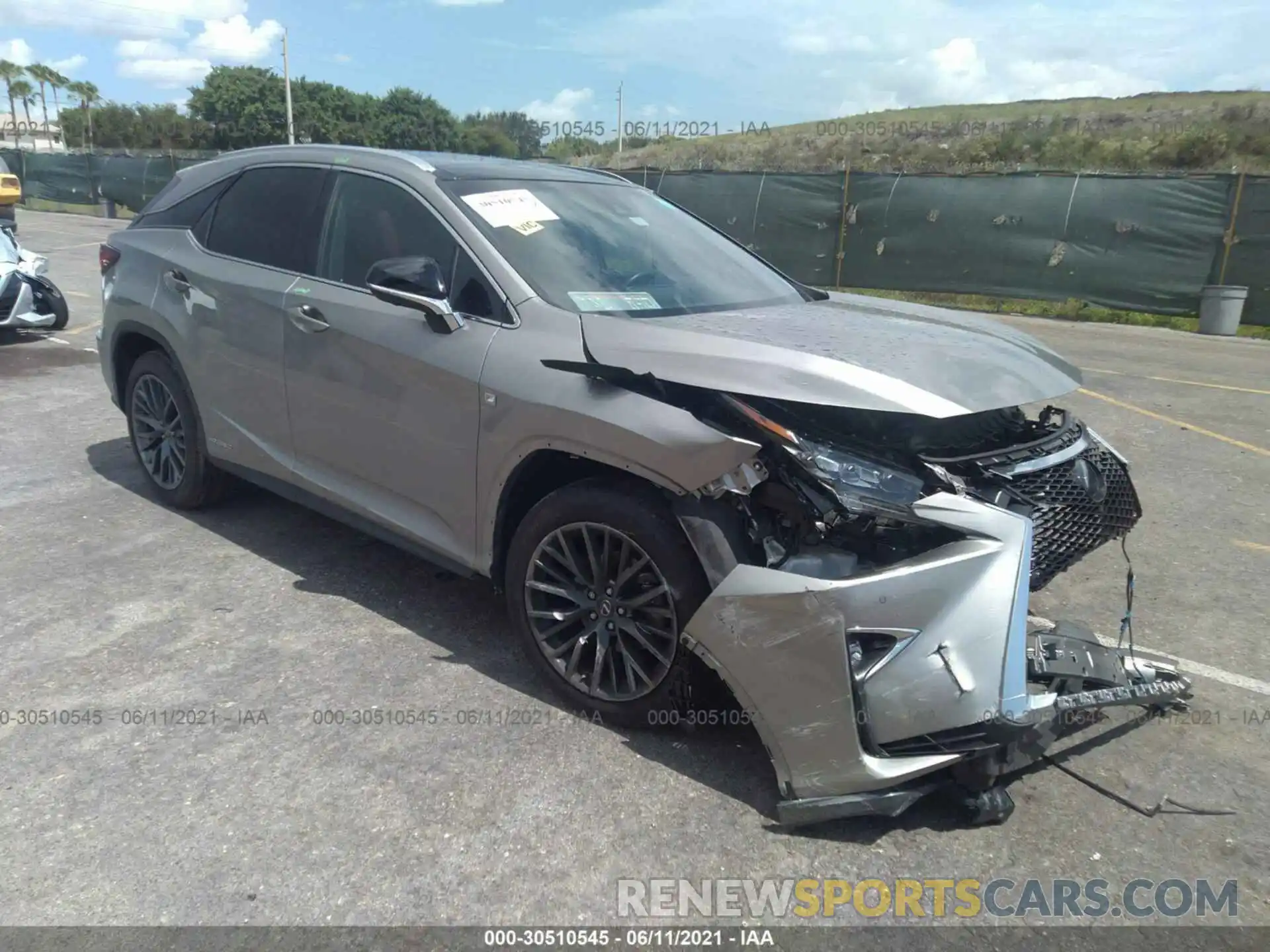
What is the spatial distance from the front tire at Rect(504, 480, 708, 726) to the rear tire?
2.41 metres

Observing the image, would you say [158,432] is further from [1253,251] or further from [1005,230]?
[1253,251]

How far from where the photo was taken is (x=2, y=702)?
3.34m

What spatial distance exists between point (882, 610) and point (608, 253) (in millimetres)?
1924

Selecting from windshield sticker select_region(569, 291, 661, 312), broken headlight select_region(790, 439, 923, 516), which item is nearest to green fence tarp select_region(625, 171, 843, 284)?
windshield sticker select_region(569, 291, 661, 312)

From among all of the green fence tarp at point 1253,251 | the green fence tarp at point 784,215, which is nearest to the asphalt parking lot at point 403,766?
the green fence tarp at point 1253,251

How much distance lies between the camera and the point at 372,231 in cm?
404

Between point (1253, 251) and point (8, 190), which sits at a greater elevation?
point (1253, 251)

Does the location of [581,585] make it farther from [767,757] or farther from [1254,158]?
[1254,158]

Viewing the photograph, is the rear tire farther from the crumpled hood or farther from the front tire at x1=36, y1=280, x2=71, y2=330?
the front tire at x1=36, y1=280, x2=71, y2=330

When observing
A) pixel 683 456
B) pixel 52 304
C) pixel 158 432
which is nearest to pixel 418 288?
pixel 683 456

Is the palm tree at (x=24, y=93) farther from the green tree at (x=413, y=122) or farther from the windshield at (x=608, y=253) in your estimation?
the windshield at (x=608, y=253)

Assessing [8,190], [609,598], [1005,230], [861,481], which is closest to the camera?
[861,481]

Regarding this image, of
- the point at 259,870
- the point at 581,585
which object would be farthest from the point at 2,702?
the point at 581,585

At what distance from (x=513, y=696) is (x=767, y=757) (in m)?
0.95
